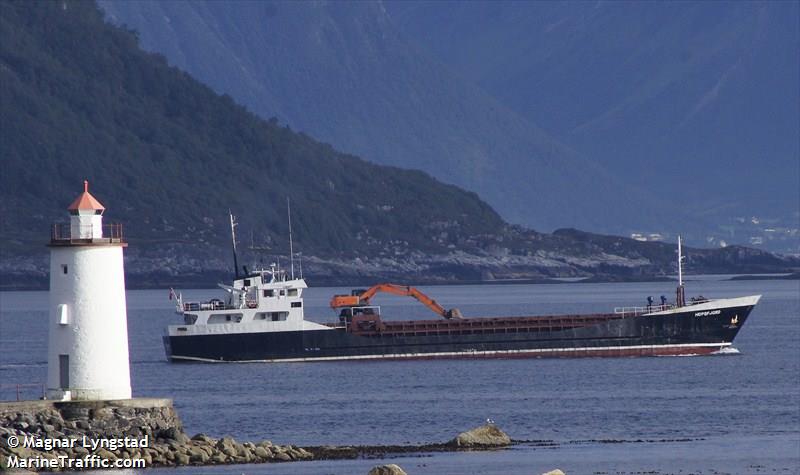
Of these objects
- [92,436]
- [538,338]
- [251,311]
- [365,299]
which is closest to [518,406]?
[251,311]

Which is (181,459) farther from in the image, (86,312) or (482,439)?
(482,439)

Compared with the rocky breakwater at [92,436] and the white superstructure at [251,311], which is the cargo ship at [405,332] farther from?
the rocky breakwater at [92,436]

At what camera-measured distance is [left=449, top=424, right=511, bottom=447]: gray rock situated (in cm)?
5550

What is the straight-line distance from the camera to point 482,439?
2191 inches

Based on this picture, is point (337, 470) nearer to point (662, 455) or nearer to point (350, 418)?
point (662, 455)

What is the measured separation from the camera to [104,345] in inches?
1887

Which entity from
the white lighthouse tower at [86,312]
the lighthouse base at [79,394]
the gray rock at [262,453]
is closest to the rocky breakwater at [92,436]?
the lighthouse base at [79,394]

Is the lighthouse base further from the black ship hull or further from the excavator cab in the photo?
the excavator cab

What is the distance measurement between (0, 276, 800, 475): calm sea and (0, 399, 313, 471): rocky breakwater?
0.98 metres

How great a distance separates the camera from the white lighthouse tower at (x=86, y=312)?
47.5 metres

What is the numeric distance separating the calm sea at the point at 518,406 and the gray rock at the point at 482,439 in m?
0.66

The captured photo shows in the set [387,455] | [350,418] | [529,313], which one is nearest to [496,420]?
[350,418]

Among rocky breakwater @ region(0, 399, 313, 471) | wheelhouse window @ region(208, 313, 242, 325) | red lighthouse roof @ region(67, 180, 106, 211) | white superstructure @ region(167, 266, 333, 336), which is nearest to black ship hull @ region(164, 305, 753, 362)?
white superstructure @ region(167, 266, 333, 336)

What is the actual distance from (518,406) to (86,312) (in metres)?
26.5
